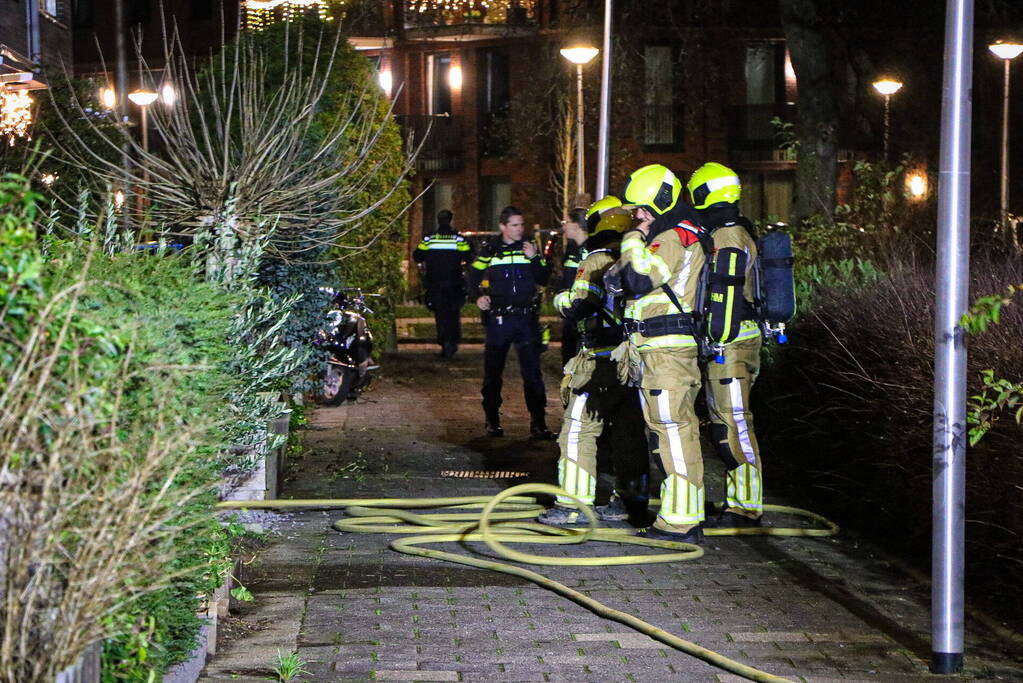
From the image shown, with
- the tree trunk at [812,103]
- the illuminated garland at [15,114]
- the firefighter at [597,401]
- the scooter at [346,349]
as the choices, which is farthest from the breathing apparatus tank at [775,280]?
the tree trunk at [812,103]

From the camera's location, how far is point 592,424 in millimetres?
8688

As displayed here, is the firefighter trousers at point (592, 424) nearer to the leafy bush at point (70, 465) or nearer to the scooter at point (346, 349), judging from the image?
the leafy bush at point (70, 465)

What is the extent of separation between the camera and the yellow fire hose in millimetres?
7496

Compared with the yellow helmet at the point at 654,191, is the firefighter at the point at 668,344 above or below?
below

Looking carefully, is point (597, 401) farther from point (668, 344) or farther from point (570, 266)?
point (570, 266)

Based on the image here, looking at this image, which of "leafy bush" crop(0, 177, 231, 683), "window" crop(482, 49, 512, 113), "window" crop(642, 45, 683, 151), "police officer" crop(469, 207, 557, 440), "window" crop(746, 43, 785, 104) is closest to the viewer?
"leafy bush" crop(0, 177, 231, 683)

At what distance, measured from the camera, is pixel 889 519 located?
27.9ft

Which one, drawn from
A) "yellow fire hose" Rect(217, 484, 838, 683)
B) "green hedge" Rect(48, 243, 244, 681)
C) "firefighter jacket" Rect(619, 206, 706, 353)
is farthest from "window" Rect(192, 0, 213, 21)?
"green hedge" Rect(48, 243, 244, 681)

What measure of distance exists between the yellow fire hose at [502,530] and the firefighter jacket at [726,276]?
121cm

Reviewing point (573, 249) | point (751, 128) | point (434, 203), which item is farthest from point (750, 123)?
point (573, 249)

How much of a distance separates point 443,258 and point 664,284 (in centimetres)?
1078

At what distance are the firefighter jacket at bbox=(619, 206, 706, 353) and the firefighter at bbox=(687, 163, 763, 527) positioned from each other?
0.25 m

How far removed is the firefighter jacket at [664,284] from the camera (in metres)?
7.91

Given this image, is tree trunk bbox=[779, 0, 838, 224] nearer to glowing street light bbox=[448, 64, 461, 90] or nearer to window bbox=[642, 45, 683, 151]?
window bbox=[642, 45, 683, 151]
